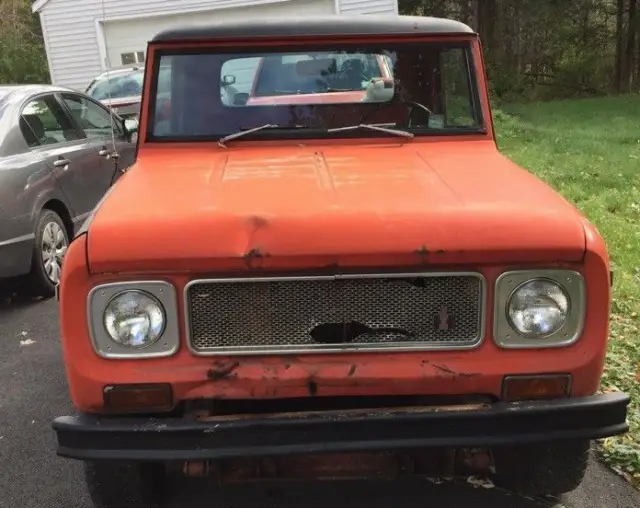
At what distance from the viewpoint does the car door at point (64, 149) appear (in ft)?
18.5

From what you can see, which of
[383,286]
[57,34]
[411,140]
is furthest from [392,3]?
[383,286]

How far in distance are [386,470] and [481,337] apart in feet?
1.92

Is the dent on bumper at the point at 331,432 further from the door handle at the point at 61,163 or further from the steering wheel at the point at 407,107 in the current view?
the door handle at the point at 61,163

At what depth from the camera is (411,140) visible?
3396 millimetres

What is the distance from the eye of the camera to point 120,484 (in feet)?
8.78

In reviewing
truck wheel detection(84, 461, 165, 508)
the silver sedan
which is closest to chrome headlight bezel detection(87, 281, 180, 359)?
truck wheel detection(84, 461, 165, 508)

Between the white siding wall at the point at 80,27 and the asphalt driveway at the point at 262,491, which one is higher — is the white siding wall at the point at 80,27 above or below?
above

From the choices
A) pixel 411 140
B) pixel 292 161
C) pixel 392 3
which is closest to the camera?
pixel 292 161

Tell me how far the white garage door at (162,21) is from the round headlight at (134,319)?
15162mm

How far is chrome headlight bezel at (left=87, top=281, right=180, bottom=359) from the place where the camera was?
2.24 metres

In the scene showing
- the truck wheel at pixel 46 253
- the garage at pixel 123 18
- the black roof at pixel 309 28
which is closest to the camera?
the black roof at pixel 309 28

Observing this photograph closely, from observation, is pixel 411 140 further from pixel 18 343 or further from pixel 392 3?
pixel 392 3

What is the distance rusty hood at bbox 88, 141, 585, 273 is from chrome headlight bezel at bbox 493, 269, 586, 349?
56 millimetres

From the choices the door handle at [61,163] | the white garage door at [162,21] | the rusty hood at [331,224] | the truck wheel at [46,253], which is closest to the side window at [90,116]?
the door handle at [61,163]
